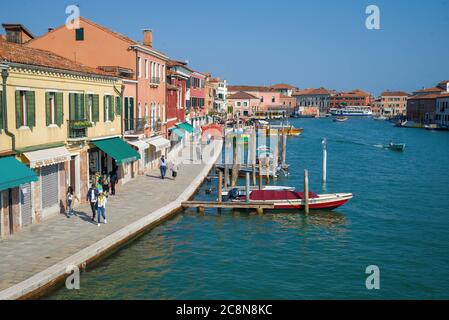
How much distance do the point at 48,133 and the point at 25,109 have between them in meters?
1.84

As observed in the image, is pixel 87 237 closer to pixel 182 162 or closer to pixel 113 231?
pixel 113 231

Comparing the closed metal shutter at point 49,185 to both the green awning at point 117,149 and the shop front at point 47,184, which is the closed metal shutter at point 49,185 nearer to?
the shop front at point 47,184

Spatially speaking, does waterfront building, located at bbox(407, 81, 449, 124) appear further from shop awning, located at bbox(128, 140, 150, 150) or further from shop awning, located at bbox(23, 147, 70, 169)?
shop awning, located at bbox(23, 147, 70, 169)

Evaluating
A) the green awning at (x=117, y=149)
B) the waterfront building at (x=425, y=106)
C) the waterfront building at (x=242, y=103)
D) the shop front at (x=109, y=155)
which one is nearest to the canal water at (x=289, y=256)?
the green awning at (x=117, y=149)

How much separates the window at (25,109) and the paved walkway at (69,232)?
353cm

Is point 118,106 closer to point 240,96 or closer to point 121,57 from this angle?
point 121,57

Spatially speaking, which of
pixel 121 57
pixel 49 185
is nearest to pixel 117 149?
pixel 49 185

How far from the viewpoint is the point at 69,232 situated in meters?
17.8

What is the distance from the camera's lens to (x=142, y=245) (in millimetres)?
19000

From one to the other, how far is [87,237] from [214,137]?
148 ft

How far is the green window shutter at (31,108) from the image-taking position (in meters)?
17.8

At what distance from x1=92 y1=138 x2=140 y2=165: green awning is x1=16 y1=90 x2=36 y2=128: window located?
5.36m

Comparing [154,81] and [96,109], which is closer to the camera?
[96,109]

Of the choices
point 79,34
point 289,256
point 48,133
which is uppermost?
point 79,34
